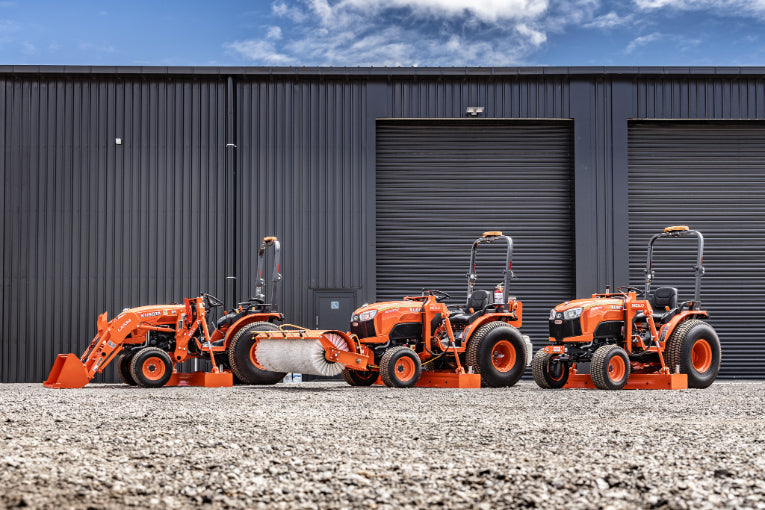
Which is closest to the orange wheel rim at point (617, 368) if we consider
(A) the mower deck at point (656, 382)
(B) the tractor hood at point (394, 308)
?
(A) the mower deck at point (656, 382)

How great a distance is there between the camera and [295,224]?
1659cm

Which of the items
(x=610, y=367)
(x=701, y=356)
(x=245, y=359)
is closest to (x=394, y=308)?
(x=245, y=359)

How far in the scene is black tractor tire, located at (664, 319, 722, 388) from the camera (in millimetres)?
12016

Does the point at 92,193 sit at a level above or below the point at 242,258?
above

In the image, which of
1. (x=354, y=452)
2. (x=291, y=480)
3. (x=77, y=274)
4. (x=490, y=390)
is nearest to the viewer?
(x=291, y=480)

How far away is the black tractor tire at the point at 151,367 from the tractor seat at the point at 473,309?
4.03m

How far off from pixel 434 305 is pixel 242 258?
17.6ft

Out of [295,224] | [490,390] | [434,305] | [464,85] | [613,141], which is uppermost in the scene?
[464,85]

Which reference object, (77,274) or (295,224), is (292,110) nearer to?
(295,224)

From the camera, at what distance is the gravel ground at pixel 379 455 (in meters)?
3.96

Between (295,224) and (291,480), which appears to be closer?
(291,480)

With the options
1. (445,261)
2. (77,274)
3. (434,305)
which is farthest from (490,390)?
(77,274)

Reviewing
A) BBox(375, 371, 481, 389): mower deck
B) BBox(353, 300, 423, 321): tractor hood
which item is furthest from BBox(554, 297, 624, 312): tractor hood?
BBox(353, 300, 423, 321): tractor hood

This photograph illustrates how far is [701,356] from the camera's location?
493 inches
